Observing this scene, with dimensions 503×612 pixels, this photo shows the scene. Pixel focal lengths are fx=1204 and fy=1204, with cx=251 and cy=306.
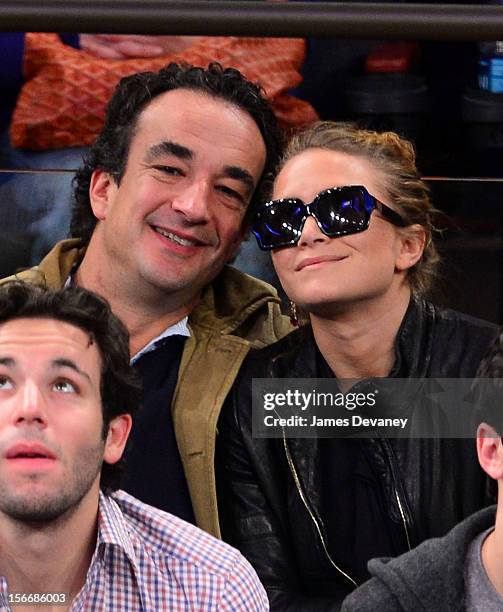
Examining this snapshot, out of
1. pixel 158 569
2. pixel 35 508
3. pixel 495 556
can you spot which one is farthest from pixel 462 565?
pixel 35 508

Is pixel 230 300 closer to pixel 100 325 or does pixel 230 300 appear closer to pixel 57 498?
pixel 100 325

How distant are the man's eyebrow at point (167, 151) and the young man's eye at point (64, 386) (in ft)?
1.10

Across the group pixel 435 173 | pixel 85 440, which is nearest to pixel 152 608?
pixel 85 440

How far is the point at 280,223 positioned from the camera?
1.27 m

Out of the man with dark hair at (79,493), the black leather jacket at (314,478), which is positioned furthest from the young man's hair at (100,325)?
the black leather jacket at (314,478)

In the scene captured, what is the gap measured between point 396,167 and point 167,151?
0.27 m

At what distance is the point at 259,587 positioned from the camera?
4.08ft

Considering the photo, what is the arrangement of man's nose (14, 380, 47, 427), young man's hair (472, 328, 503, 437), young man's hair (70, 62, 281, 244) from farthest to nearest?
1. young man's hair (70, 62, 281, 244)
2. young man's hair (472, 328, 503, 437)
3. man's nose (14, 380, 47, 427)

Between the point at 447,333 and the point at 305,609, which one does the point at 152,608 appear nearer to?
the point at 305,609

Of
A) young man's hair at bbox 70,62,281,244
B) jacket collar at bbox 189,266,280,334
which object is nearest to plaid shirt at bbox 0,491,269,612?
jacket collar at bbox 189,266,280,334

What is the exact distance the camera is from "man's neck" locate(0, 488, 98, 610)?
3.76 ft

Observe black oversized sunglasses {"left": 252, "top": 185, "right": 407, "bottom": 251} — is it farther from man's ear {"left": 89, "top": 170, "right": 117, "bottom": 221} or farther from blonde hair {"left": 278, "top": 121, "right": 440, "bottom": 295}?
man's ear {"left": 89, "top": 170, "right": 117, "bottom": 221}

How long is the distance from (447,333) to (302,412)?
0.59ft

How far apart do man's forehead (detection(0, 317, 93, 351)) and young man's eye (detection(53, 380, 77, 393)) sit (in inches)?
1.4
